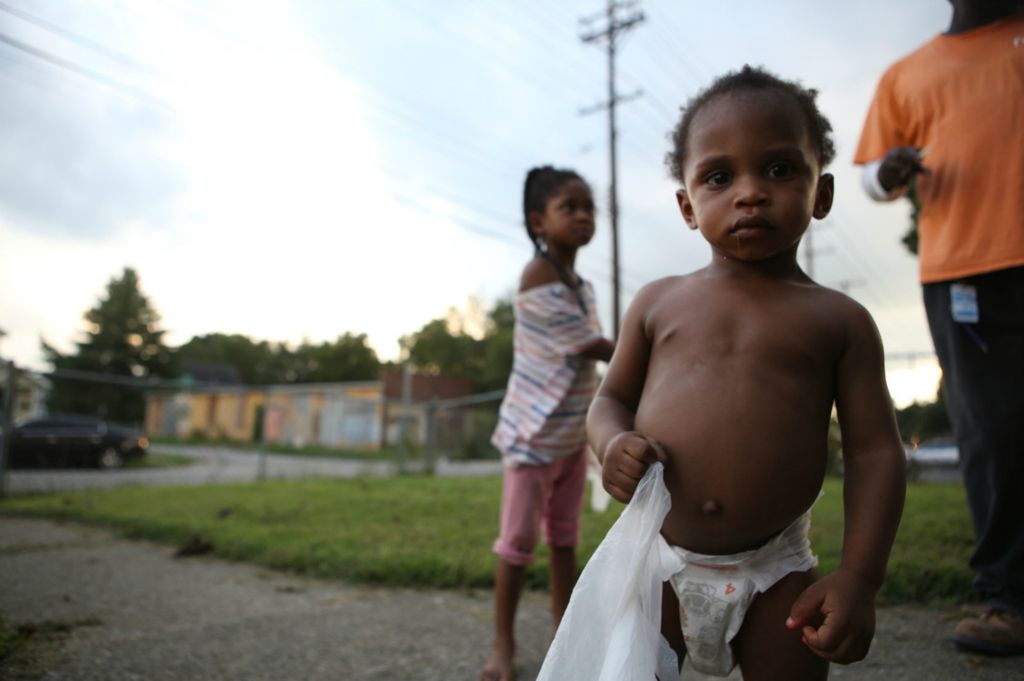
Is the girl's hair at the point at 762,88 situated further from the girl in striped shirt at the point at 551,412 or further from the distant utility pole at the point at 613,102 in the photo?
the distant utility pole at the point at 613,102

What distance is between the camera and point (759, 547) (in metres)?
1.30

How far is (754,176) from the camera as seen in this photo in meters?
1.29

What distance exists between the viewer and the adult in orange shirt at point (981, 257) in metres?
2.14

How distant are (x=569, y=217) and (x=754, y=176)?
1.37 metres

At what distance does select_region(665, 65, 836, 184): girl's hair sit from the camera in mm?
1389

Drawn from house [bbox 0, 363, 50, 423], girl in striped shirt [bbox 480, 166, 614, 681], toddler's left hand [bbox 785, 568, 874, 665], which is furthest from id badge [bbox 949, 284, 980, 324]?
house [bbox 0, 363, 50, 423]

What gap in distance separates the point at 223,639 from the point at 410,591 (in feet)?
3.00

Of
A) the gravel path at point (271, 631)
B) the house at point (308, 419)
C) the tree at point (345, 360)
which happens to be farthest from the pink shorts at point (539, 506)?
the tree at point (345, 360)

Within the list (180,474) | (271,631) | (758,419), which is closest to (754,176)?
(758,419)

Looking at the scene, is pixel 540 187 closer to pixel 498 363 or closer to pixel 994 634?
pixel 994 634

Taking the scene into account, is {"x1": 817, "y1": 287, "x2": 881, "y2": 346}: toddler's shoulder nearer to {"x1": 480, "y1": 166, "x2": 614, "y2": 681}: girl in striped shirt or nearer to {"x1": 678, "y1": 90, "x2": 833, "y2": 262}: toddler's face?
{"x1": 678, "y1": 90, "x2": 833, "y2": 262}: toddler's face

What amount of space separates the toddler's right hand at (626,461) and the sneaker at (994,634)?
147 centimetres

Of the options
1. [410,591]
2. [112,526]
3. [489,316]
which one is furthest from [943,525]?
[489,316]

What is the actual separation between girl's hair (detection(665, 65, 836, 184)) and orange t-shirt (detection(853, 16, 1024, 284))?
1.03 metres
